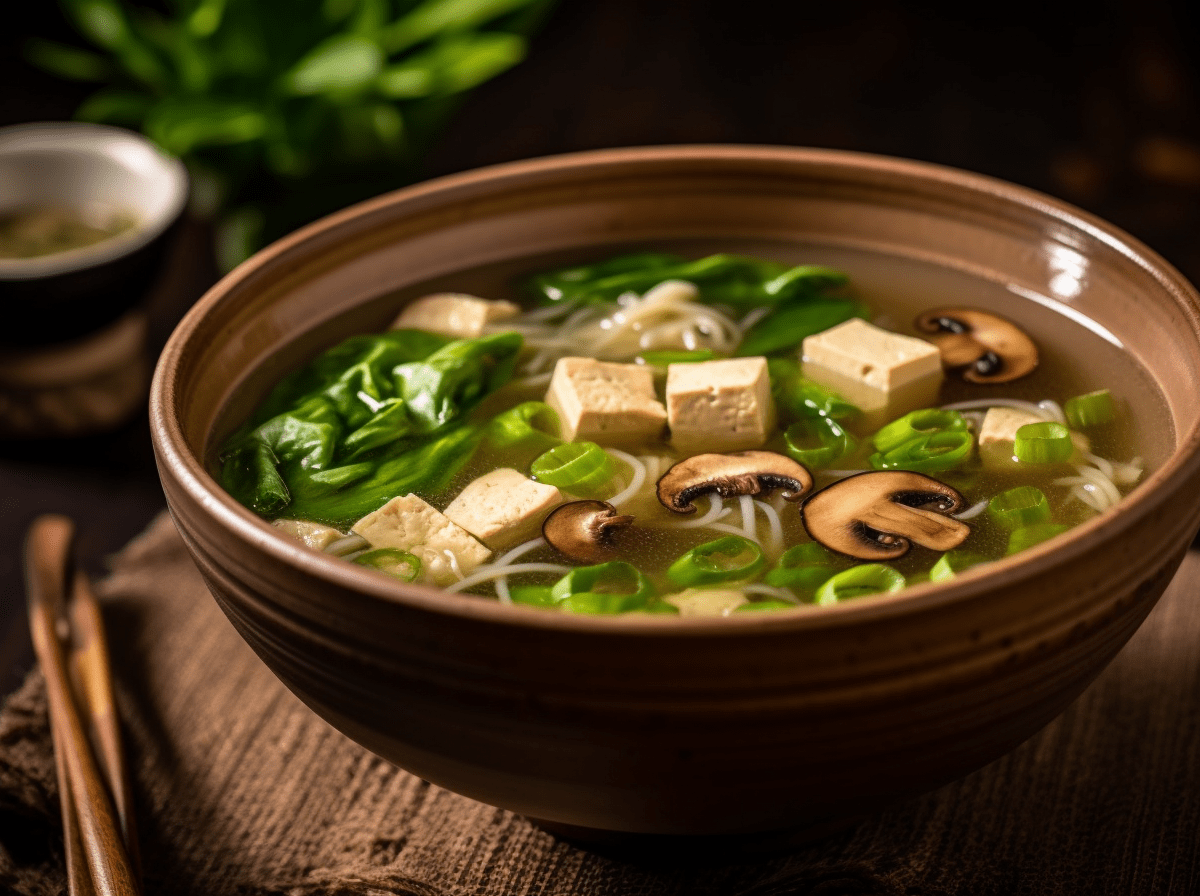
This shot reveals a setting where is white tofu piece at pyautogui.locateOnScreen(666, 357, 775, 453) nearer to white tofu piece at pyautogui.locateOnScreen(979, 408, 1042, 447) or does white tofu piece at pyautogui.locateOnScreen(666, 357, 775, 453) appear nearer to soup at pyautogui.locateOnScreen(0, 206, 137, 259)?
white tofu piece at pyautogui.locateOnScreen(979, 408, 1042, 447)

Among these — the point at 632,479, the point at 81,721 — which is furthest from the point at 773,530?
the point at 81,721

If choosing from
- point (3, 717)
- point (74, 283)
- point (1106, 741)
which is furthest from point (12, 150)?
point (1106, 741)

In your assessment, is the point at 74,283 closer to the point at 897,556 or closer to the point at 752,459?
the point at 752,459

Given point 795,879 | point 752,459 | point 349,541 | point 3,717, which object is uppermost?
point 752,459

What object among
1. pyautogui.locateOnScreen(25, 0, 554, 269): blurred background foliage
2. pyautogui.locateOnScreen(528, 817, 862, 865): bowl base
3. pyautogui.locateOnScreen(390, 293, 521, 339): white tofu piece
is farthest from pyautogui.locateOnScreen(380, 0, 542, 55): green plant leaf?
pyautogui.locateOnScreen(528, 817, 862, 865): bowl base

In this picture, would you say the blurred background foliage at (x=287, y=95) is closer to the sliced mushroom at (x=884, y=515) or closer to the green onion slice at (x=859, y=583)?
the sliced mushroom at (x=884, y=515)

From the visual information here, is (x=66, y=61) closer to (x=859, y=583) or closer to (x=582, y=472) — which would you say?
(x=582, y=472)
